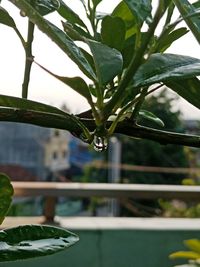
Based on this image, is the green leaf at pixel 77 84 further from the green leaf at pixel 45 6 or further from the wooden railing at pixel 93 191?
the wooden railing at pixel 93 191

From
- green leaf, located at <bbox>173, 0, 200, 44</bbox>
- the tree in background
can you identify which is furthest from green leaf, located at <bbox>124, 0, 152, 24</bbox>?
the tree in background

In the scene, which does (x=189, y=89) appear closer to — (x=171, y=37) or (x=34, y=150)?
(x=171, y=37)

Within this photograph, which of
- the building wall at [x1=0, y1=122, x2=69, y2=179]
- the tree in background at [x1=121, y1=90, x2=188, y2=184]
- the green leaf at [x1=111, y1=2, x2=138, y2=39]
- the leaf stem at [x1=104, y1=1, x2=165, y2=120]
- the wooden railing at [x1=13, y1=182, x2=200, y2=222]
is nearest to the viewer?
the leaf stem at [x1=104, y1=1, x2=165, y2=120]

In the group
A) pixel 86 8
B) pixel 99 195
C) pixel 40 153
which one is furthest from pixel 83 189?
pixel 40 153

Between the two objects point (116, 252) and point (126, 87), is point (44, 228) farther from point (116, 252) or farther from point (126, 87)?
point (116, 252)

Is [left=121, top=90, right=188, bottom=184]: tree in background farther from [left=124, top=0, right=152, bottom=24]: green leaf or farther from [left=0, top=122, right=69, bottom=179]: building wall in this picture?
[left=124, top=0, right=152, bottom=24]: green leaf
